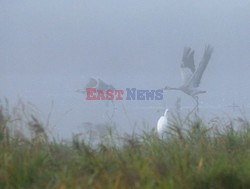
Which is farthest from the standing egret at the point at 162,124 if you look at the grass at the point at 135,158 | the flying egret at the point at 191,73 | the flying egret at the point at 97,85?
the flying egret at the point at 97,85

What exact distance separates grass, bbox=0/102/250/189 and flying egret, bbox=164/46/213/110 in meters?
0.26

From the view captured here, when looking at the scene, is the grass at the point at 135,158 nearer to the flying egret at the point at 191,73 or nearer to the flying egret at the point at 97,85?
the flying egret at the point at 191,73

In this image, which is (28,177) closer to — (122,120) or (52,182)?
(52,182)

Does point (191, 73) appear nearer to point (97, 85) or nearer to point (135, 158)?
point (97, 85)

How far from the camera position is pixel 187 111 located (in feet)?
15.3

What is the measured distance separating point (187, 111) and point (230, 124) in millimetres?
362

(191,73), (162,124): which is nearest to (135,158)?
(162,124)

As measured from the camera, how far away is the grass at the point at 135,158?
123 inches

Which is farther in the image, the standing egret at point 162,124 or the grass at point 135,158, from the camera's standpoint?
the standing egret at point 162,124

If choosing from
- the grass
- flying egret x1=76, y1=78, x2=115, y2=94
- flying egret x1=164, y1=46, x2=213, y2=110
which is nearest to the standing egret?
the grass

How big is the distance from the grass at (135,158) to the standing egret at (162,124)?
0.07 m

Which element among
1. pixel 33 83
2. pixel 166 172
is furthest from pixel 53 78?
pixel 166 172

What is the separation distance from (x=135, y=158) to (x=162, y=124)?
1.11 m

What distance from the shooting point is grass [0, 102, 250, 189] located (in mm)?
3117
